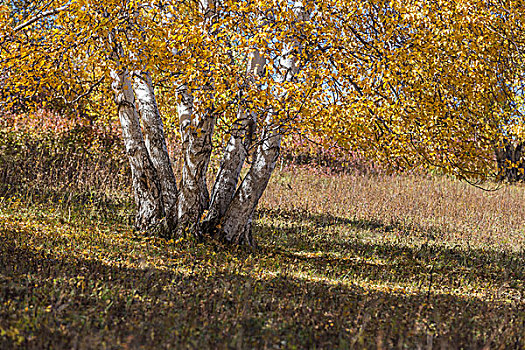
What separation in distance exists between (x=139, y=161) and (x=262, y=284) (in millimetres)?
3164

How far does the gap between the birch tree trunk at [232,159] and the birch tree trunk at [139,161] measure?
33.4 inches

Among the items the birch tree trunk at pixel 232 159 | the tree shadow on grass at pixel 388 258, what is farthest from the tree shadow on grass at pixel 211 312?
the birch tree trunk at pixel 232 159

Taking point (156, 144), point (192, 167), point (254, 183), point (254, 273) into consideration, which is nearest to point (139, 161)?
point (156, 144)

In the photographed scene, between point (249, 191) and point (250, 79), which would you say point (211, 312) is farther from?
point (250, 79)

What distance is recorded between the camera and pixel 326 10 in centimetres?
662

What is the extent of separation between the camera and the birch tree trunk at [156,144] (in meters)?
7.71

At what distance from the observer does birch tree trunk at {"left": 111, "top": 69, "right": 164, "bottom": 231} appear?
7691 millimetres

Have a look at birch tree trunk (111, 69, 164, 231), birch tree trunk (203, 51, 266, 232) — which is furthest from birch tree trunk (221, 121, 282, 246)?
birch tree trunk (111, 69, 164, 231)

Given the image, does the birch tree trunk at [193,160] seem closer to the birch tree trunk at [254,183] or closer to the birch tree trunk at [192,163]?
the birch tree trunk at [192,163]

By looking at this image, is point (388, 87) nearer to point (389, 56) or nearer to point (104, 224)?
point (389, 56)

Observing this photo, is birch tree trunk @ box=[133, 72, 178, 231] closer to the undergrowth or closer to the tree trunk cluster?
the tree trunk cluster

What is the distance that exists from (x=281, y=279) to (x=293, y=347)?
2459mm

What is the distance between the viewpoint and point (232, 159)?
24.9ft

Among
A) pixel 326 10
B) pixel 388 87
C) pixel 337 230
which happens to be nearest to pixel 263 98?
pixel 326 10
